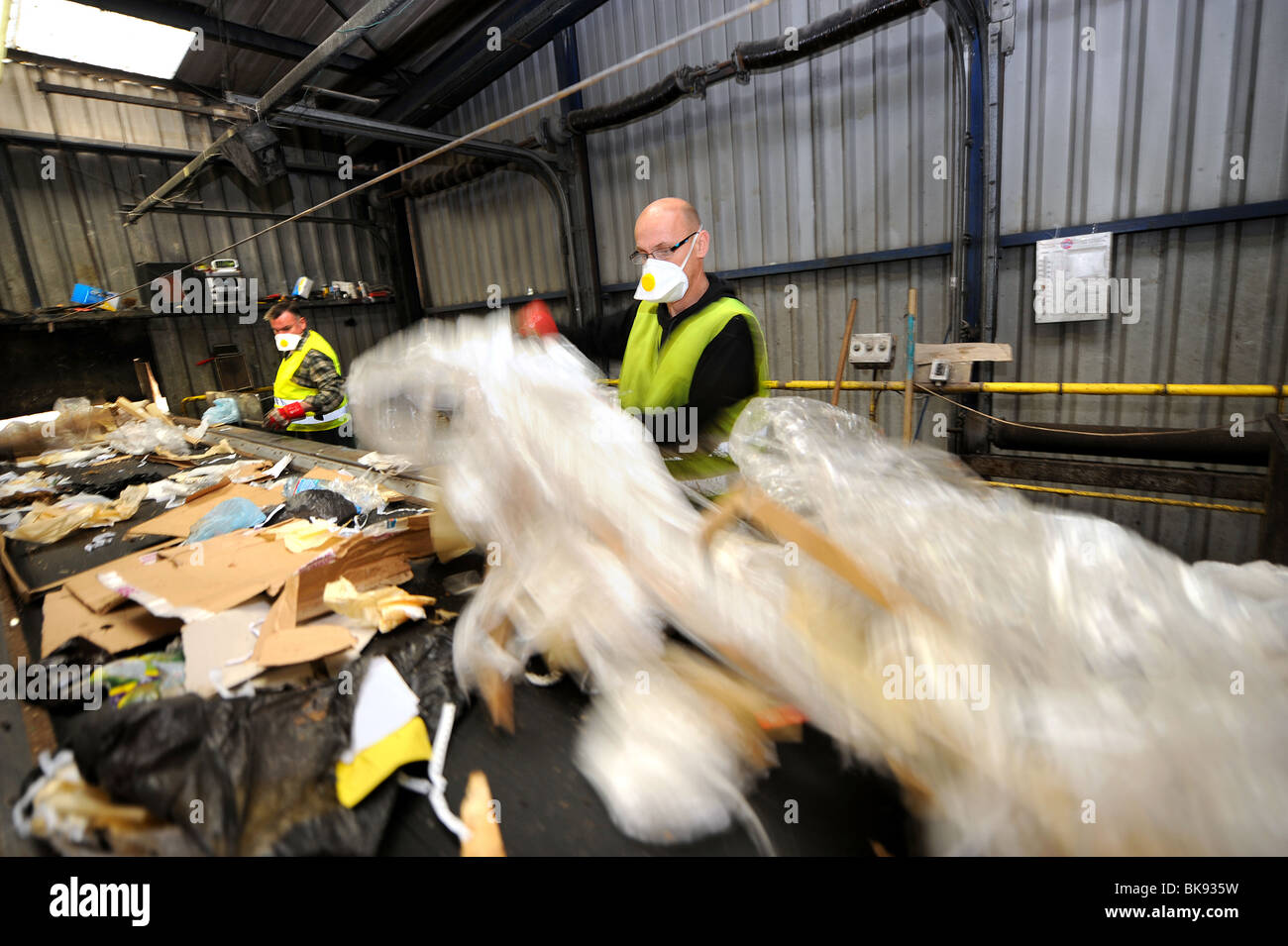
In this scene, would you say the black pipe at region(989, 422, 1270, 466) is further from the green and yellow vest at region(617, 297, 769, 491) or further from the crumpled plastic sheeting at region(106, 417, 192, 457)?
the crumpled plastic sheeting at region(106, 417, 192, 457)

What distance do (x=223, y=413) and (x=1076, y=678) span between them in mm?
4837

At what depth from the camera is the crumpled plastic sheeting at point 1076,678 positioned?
23.2 inches

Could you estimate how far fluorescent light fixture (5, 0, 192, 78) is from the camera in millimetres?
4328

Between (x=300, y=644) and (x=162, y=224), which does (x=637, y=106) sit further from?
(x=162, y=224)

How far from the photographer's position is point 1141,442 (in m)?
3.01

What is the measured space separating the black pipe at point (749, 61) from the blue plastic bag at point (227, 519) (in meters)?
3.96

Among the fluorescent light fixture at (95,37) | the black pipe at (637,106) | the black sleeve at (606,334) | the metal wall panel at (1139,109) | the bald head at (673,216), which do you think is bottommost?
the black sleeve at (606,334)

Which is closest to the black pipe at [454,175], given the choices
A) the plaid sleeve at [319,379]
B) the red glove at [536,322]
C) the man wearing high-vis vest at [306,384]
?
the man wearing high-vis vest at [306,384]

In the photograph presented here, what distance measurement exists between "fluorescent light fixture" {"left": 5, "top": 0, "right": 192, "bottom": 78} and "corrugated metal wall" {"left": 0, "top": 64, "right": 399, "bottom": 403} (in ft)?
1.97

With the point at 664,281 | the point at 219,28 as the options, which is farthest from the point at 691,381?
the point at 219,28

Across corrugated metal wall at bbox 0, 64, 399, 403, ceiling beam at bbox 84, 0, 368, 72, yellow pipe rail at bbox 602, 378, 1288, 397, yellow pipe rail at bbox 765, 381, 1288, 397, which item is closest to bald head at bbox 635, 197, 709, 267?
yellow pipe rail at bbox 602, 378, 1288, 397

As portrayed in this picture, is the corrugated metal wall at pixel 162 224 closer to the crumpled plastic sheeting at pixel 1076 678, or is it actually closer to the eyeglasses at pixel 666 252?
the eyeglasses at pixel 666 252

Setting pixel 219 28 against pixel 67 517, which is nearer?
pixel 67 517
